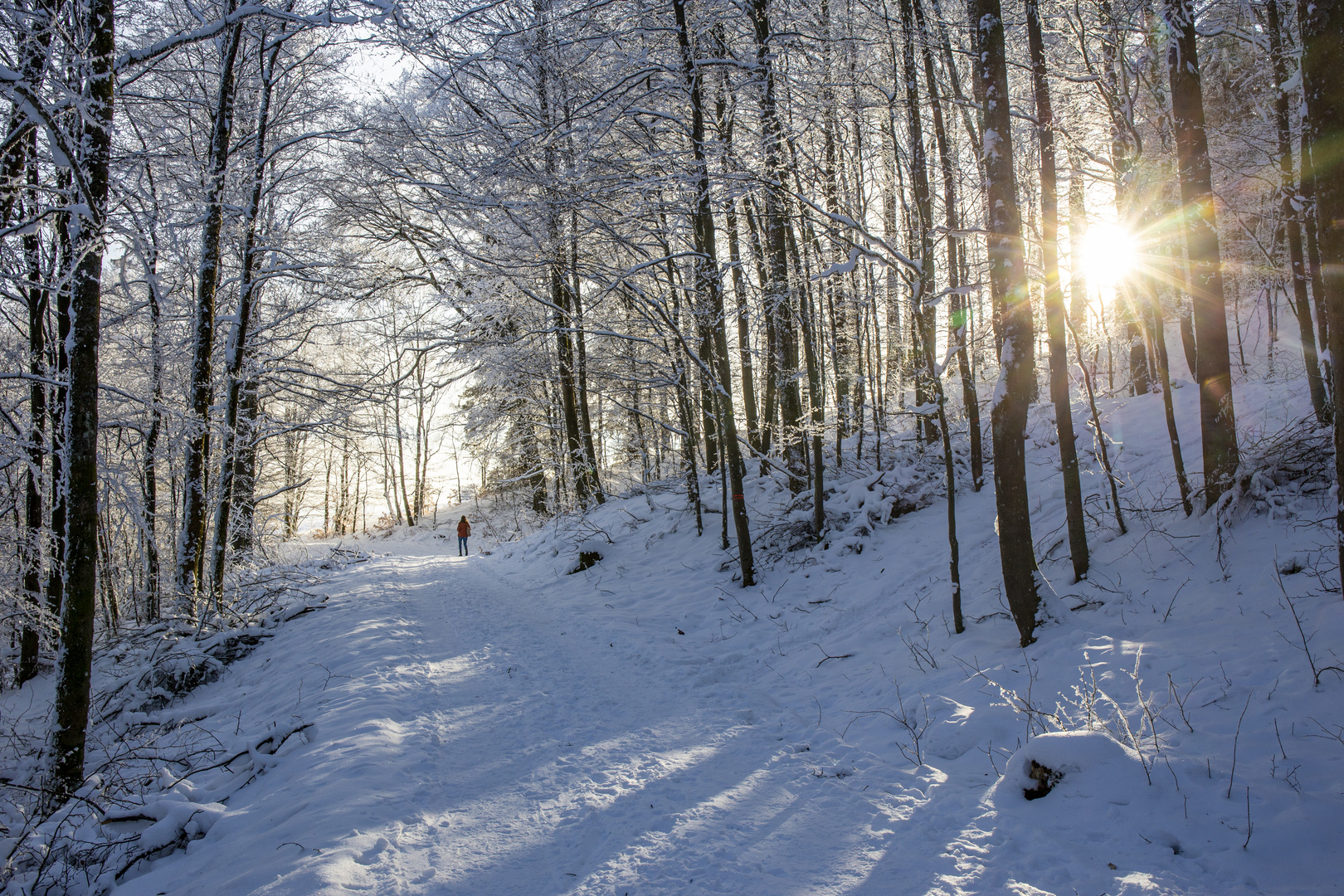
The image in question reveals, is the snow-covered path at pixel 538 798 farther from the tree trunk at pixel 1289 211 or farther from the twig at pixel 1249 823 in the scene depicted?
the tree trunk at pixel 1289 211

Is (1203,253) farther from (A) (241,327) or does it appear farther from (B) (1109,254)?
(A) (241,327)

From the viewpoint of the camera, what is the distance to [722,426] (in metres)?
9.38

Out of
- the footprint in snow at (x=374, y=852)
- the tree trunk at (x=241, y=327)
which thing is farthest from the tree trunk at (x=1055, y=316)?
the tree trunk at (x=241, y=327)

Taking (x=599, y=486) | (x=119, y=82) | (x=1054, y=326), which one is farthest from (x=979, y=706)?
(x=599, y=486)

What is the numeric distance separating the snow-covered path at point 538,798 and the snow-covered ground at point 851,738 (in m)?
0.02

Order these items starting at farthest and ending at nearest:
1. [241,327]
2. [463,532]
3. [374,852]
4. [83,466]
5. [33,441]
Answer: [463,532]
[241,327]
[33,441]
[83,466]
[374,852]

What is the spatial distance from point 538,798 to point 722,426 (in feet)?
20.8

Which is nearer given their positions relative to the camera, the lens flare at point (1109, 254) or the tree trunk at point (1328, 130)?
the tree trunk at point (1328, 130)

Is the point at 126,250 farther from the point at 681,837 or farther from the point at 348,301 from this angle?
the point at 348,301

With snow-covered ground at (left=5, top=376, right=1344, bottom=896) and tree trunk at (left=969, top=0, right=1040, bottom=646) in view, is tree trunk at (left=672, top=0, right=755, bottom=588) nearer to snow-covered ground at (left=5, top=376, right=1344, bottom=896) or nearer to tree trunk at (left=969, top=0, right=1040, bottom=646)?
snow-covered ground at (left=5, top=376, right=1344, bottom=896)

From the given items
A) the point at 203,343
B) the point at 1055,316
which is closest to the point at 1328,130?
the point at 1055,316

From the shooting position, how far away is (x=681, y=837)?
3408 millimetres

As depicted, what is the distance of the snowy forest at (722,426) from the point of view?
3596 mm

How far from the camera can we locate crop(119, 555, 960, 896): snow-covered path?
3092 millimetres
